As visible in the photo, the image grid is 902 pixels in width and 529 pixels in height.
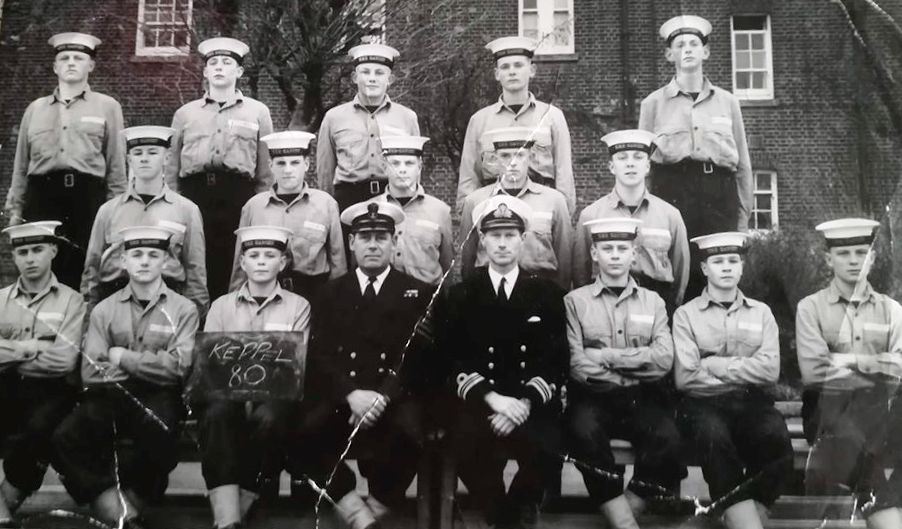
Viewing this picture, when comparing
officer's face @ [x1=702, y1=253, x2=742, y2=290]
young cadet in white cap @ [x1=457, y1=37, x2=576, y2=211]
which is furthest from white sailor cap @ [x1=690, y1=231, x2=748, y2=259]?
young cadet in white cap @ [x1=457, y1=37, x2=576, y2=211]

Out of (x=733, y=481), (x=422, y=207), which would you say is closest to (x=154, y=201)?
(x=422, y=207)

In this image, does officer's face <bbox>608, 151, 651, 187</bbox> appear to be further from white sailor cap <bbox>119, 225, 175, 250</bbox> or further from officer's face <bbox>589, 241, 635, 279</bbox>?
white sailor cap <bbox>119, 225, 175, 250</bbox>

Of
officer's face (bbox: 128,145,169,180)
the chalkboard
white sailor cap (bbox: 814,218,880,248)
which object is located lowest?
the chalkboard

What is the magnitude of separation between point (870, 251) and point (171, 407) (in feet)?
8.43

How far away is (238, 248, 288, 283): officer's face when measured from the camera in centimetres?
276

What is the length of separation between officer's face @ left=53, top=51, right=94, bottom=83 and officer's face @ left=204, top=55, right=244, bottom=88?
51cm

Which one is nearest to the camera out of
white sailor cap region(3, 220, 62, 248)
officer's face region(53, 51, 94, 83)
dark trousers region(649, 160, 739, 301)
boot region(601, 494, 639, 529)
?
boot region(601, 494, 639, 529)

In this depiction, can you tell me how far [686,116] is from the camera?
9.45 feet

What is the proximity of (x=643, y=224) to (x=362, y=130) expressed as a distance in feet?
3.60

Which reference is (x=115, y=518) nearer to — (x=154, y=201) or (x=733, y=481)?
(x=154, y=201)

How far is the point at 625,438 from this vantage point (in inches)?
101

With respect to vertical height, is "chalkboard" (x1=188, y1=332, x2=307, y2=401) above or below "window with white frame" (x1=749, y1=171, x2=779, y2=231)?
below

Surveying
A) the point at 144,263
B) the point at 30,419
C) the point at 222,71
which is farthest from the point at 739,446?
the point at 30,419

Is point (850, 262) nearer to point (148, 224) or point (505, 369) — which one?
point (505, 369)
